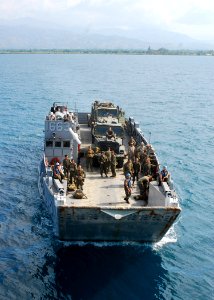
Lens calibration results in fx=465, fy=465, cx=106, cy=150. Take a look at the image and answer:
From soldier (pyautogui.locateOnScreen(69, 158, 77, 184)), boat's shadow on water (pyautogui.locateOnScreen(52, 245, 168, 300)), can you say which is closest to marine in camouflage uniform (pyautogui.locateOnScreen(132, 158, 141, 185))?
soldier (pyautogui.locateOnScreen(69, 158, 77, 184))

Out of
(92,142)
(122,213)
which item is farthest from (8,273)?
(92,142)

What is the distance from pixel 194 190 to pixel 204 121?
102 ft

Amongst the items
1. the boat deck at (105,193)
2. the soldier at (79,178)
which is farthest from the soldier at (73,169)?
the boat deck at (105,193)

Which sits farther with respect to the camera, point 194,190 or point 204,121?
point 204,121

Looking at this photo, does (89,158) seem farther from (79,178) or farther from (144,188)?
(144,188)

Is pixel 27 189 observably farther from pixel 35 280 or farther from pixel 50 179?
pixel 35 280

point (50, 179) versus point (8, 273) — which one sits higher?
point (50, 179)

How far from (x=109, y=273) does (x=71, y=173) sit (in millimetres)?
6470

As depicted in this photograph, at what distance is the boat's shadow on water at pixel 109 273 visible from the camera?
21312mm

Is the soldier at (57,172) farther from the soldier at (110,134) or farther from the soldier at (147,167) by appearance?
the soldier at (110,134)

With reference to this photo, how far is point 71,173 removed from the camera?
26641 millimetres

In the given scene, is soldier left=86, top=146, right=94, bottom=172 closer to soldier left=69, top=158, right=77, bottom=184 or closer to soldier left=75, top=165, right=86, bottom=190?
soldier left=69, top=158, right=77, bottom=184

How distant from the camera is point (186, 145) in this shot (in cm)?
4891

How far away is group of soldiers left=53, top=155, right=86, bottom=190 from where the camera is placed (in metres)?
26.1
